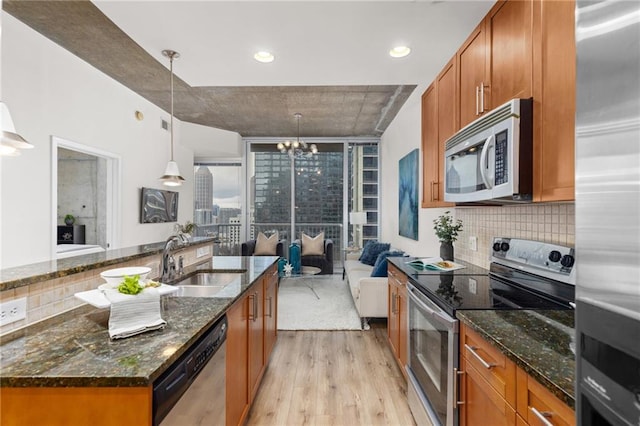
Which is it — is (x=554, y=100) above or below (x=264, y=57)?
below

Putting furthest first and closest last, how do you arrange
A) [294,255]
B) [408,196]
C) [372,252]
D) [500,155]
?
1. [294,255]
2. [372,252]
3. [408,196]
4. [500,155]

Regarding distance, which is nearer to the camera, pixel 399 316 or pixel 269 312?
pixel 399 316

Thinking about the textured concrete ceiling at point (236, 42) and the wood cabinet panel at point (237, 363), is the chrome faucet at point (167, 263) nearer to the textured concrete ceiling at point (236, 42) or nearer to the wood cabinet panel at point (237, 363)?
the wood cabinet panel at point (237, 363)

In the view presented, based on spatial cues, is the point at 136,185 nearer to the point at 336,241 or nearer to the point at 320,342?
the point at 320,342

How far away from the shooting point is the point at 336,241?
268 inches

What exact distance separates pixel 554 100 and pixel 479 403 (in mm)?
1255

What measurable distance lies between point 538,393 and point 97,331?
148 cm

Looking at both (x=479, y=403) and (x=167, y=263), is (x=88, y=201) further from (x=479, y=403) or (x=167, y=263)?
(x=479, y=403)

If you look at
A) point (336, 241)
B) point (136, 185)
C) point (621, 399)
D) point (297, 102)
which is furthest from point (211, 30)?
point (336, 241)

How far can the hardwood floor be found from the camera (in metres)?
2.04

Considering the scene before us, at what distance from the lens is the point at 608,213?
17.5 inches

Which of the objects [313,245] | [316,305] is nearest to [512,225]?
[316,305]

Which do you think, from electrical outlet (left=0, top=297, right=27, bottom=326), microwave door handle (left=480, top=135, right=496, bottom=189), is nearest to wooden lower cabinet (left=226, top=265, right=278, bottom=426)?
electrical outlet (left=0, top=297, right=27, bottom=326)

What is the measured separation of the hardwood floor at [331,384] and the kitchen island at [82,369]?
4.35 ft
